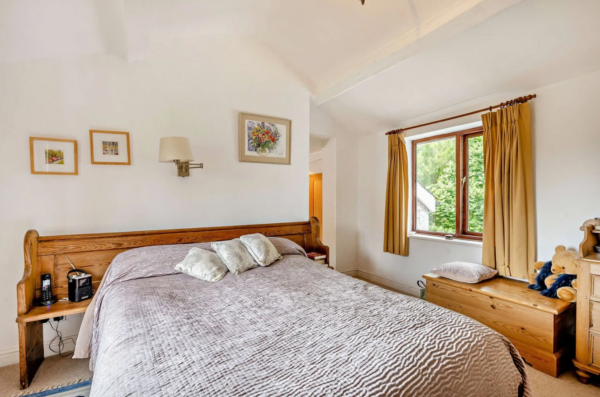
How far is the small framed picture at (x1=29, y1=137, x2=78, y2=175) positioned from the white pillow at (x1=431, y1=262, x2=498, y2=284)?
10.9ft

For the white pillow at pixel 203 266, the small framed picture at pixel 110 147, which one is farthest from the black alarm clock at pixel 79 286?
the small framed picture at pixel 110 147

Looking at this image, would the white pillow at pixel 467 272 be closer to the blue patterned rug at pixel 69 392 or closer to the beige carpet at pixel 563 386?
the beige carpet at pixel 563 386

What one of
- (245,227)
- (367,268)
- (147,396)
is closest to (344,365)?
(147,396)

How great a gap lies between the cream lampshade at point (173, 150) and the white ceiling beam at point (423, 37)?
5.79ft

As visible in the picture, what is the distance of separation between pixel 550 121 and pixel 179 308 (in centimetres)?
312

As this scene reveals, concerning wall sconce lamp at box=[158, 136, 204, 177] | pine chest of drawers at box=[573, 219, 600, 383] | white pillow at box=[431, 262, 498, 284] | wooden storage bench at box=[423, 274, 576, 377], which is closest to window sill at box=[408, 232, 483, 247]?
Answer: white pillow at box=[431, 262, 498, 284]

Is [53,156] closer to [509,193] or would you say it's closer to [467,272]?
[467,272]

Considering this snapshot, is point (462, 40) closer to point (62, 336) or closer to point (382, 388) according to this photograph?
point (382, 388)

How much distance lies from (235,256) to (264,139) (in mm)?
1391

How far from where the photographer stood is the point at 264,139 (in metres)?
3.01

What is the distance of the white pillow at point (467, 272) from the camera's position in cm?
252

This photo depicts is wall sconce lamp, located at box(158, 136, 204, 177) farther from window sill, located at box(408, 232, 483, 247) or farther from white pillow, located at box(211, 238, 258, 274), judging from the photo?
window sill, located at box(408, 232, 483, 247)

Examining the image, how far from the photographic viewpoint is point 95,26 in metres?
2.07

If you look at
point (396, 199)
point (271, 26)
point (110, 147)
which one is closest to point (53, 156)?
point (110, 147)
